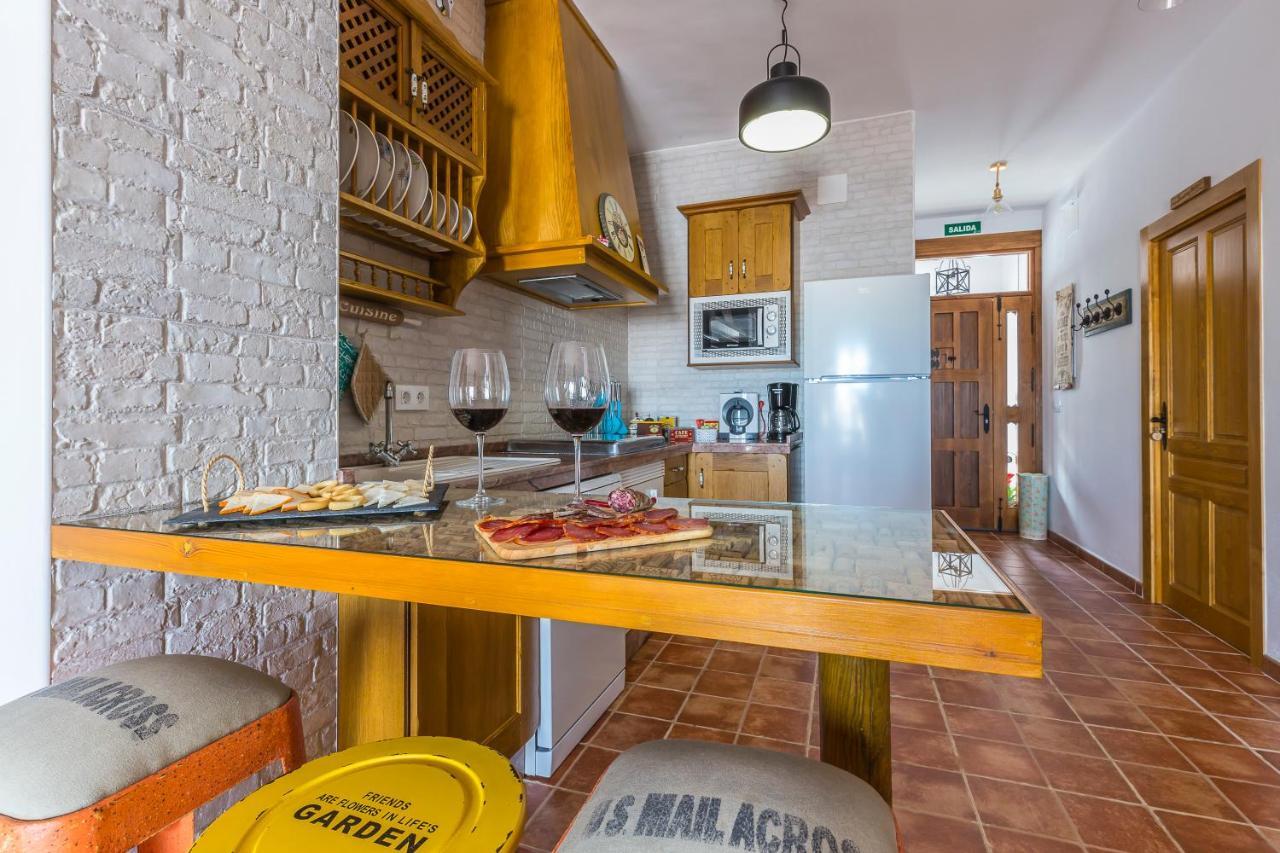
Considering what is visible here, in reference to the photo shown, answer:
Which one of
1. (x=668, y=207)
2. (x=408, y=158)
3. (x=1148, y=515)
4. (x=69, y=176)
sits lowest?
(x=1148, y=515)

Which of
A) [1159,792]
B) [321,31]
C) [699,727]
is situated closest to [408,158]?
[321,31]

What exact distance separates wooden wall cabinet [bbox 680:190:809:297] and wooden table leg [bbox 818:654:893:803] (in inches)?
127

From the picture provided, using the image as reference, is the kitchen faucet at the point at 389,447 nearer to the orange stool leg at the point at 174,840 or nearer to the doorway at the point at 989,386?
the orange stool leg at the point at 174,840

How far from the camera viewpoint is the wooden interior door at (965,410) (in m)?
5.34

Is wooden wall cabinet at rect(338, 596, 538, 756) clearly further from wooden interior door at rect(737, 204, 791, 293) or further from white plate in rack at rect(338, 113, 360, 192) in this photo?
wooden interior door at rect(737, 204, 791, 293)

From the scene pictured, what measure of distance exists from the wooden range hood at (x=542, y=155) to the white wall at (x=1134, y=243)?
8.82 feet

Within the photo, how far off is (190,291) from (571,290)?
200 cm

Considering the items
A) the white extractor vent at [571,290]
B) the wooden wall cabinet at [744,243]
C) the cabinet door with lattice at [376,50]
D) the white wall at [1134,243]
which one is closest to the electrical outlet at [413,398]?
the white extractor vent at [571,290]

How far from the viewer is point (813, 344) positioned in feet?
12.3

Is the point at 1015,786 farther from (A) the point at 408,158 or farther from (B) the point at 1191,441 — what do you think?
(A) the point at 408,158

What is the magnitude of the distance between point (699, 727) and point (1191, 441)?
2888mm

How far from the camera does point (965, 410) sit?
539 centimetres

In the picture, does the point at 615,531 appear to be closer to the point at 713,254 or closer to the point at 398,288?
the point at 398,288

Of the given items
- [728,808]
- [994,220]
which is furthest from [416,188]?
[994,220]
